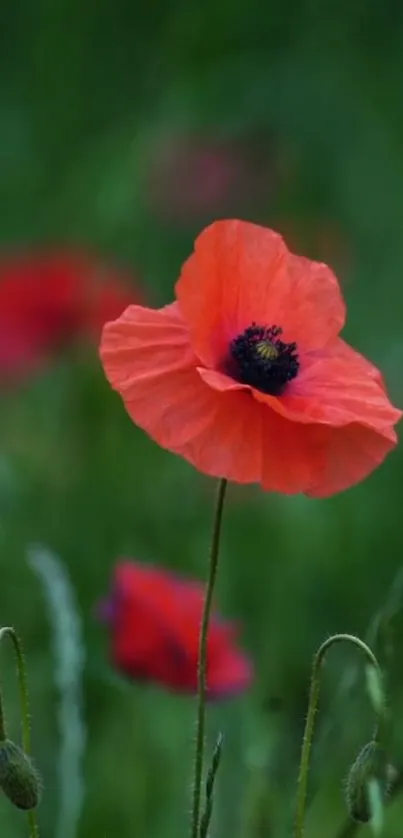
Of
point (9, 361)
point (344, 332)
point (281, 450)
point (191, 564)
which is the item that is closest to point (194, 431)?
point (281, 450)

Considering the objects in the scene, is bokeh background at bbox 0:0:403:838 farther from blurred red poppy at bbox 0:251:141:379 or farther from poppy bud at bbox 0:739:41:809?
poppy bud at bbox 0:739:41:809

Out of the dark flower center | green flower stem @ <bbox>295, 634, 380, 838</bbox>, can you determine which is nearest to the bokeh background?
green flower stem @ <bbox>295, 634, 380, 838</bbox>

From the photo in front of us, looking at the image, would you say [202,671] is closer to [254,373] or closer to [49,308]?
[254,373]

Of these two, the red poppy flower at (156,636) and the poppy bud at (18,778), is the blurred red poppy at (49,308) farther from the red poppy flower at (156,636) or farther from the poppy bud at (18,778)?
the poppy bud at (18,778)

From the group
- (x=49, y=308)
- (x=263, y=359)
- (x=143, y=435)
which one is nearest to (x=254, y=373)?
(x=263, y=359)

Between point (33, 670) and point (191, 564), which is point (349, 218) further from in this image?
point (33, 670)

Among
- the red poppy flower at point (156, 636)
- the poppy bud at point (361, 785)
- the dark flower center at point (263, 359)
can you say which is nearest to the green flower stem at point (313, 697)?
the poppy bud at point (361, 785)
